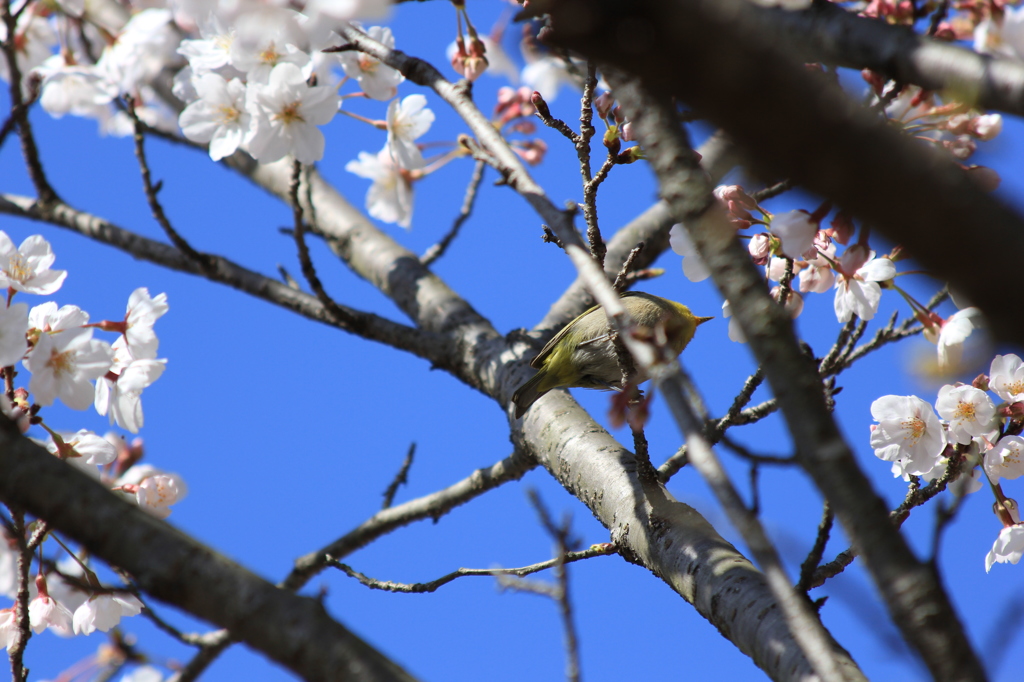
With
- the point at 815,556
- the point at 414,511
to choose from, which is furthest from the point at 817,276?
the point at 414,511

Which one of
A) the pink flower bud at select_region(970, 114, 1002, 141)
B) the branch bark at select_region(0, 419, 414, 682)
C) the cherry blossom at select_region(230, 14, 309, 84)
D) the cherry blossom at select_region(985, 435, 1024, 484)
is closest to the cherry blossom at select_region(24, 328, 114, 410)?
the branch bark at select_region(0, 419, 414, 682)

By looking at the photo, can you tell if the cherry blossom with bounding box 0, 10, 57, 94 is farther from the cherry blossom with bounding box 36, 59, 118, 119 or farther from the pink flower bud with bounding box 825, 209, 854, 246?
the pink flower bud with bounding box 825, 209, 854, 246

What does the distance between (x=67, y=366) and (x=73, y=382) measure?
0.05 metres

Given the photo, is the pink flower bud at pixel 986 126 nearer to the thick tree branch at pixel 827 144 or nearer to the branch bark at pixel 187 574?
the thick tree branch at pixel 827 144

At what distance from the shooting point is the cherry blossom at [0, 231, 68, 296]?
2.35 meters

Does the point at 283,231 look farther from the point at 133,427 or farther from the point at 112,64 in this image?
the point at 133,427

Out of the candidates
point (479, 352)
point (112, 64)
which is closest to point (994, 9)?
point (479, 352)

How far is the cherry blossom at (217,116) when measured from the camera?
2.87m

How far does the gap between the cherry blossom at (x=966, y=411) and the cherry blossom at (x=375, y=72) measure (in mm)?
2416

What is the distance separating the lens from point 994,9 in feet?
11.1

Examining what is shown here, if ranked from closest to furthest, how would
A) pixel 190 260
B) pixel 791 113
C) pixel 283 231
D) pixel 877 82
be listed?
pixel 791 113 → pixel 877 82 → pixel 283 231 → pixel 190 260

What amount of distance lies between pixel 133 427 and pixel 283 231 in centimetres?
143

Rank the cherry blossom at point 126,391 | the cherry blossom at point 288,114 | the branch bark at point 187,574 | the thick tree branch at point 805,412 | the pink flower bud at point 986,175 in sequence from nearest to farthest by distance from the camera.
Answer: the thick tree branch at point 805,412, the branch bark at point 187,574, the pink flower bud at point 986,175, the cherry blossom at point 126,391, the cherry blossom at point 288,114

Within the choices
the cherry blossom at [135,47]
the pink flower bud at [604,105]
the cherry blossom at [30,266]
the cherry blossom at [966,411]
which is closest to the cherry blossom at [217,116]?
the cherry blossom at [135,47]
